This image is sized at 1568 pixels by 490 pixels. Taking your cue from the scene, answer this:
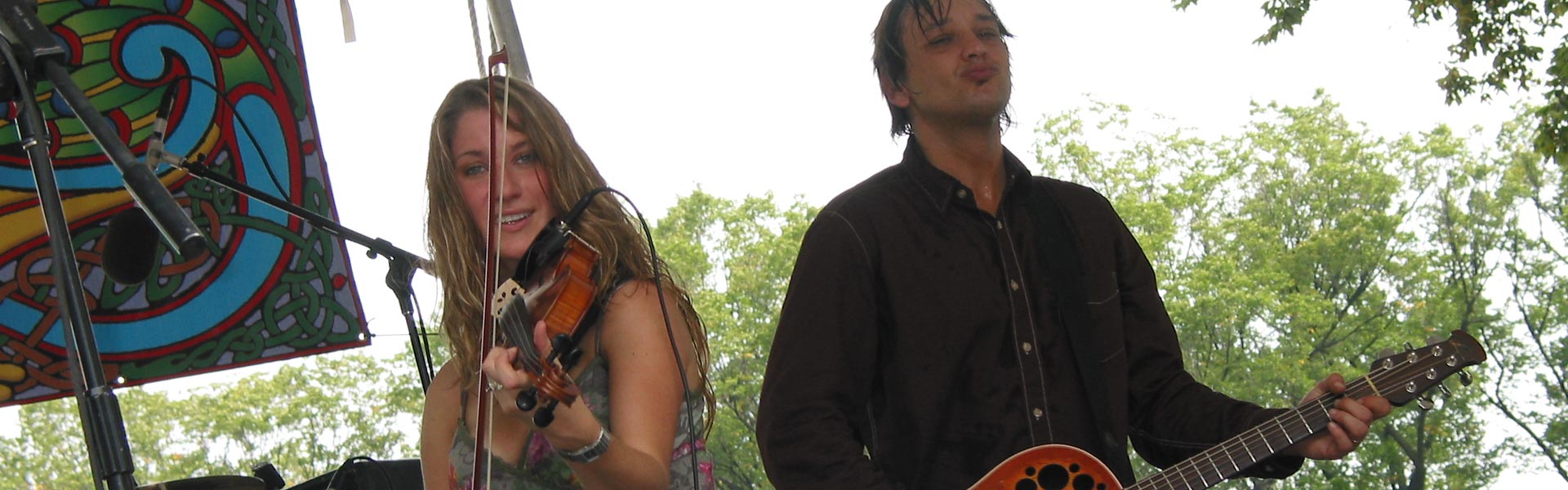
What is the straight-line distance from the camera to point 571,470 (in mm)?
2363

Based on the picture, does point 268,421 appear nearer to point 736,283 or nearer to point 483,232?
point 736,283

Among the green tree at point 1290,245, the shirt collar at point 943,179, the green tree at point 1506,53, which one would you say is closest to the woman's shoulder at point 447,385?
the shirt collar at point 943,179

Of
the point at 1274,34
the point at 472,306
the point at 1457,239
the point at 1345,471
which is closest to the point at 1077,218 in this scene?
the point at 472,306

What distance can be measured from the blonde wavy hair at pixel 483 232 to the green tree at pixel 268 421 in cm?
2791

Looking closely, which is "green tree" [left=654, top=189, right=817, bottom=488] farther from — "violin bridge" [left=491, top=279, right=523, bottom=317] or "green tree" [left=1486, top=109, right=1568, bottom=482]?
"violin bridge" [left=491, top=279, right=523, bottom=317]

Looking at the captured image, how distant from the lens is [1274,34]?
33.5ft

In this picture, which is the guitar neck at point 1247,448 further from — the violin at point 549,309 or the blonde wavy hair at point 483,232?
the violin at point 549,309

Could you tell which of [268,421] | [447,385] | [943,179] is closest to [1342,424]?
[943,179]

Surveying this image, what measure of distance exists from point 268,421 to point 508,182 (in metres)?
29.7

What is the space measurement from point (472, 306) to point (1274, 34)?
8.78 metres

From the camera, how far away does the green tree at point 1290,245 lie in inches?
1092

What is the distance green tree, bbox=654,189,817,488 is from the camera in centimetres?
2927

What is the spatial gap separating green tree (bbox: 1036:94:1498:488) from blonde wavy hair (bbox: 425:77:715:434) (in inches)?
1046

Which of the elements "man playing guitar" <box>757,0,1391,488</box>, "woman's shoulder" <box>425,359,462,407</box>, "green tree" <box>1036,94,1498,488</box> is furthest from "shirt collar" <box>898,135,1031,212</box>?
"green tree" <box>1036,94,1498,488</box>
